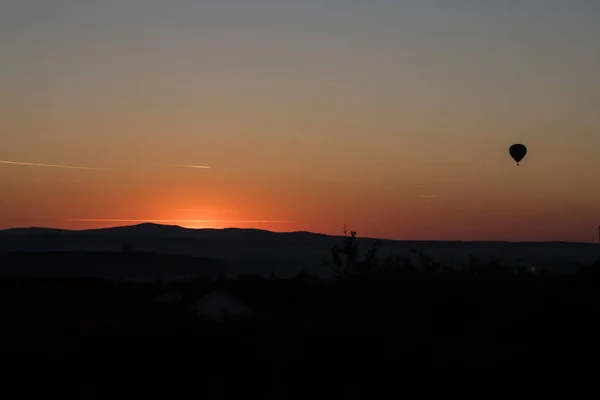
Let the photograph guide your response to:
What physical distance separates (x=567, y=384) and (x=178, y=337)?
11430 millimetres

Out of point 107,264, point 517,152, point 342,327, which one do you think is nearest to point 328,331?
point 342,327

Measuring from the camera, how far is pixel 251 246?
179m

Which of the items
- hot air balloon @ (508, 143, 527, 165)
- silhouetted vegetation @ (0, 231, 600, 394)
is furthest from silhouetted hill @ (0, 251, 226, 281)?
silhouetted vegetation @ (0, 231, 600, 394)

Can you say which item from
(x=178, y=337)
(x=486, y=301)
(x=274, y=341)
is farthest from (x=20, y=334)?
(x=486, y=301)

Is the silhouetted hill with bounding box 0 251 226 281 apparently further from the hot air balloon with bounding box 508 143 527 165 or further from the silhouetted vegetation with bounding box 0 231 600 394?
the silhouetted vegetation with bounding box 0 231 600 394

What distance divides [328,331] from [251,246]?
151 metres

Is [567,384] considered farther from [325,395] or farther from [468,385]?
[325,395]

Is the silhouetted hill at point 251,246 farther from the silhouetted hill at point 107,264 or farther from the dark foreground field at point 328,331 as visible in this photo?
the dark foreground field at point 328,331

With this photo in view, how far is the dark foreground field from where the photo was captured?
23.4 meters

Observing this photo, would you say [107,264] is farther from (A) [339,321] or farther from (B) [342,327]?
(B) [342,327]

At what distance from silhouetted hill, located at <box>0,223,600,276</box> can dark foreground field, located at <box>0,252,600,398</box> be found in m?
93.1

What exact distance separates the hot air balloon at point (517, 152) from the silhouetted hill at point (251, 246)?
77.4 m

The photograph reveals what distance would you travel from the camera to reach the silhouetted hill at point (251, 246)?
15275 centimetres

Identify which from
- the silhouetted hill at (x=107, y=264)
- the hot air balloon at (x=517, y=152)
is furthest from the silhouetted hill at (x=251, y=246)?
the hot air balloon at (x=517, y=152)
